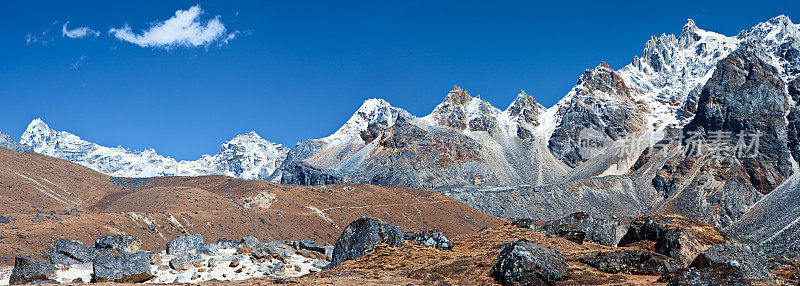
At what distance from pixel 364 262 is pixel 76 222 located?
4034 centimetres

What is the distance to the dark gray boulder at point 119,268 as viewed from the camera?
25.9 metres

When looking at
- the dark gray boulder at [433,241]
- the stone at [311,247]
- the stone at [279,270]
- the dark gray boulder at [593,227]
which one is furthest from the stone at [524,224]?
the stone at [311,247]

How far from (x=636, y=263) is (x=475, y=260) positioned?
20.1ft

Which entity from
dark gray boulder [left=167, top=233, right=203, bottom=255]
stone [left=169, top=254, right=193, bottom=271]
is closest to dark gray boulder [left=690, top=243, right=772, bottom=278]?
stone [left=169, top=254, right=193, bottom=271]

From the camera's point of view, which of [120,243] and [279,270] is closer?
[279,270]

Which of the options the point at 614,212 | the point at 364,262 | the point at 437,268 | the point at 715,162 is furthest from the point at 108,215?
the point at 715,162

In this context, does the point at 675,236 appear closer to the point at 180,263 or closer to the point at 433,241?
the point at 433,241

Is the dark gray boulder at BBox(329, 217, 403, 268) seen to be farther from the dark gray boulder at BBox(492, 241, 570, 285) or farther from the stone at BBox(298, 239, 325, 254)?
the stone at BBox(298, 239, 325, 254)

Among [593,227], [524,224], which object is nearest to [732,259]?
[593,227]

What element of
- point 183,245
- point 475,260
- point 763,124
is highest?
point 763,124

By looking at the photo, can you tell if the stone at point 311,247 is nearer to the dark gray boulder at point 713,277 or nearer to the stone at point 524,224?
the stone at point 524,224

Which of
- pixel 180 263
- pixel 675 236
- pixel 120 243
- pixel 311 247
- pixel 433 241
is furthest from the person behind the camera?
pixel 311 247

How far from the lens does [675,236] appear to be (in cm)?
2178

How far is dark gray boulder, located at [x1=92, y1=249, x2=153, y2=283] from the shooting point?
25875 mm
